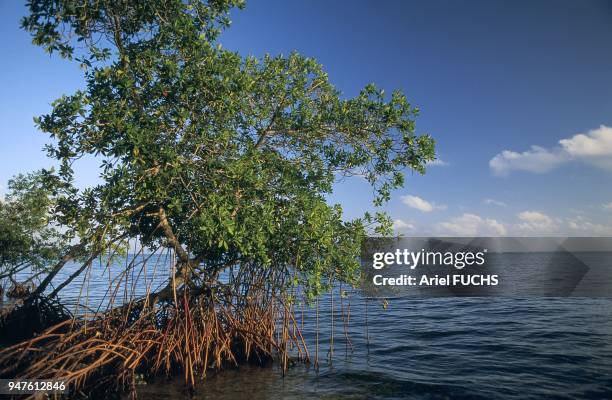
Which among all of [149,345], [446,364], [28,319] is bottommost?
[446,364]

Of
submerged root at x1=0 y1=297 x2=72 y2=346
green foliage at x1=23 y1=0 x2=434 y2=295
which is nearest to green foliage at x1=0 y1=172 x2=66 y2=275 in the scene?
submerged root at x1=0 y1=297 x2=72 y2=346

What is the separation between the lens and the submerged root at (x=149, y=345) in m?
9.18

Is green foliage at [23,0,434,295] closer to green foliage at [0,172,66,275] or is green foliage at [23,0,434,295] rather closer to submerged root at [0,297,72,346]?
submerged root at [0,297,72,346]

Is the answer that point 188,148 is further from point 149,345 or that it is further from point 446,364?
point 446,364

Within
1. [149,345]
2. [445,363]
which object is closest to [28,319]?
[149,345]

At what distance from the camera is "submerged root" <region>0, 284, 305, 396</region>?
9.18m

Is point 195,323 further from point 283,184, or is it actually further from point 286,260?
point 283,184

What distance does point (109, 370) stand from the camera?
32.3 ft

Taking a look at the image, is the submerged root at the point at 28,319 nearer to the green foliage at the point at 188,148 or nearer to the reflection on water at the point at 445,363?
the reflection on water at the point at 445,363

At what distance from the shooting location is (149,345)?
1019 centimetres

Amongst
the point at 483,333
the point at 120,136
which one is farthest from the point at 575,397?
the point at 120,136

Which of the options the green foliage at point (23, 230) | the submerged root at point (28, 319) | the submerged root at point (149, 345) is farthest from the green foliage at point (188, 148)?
the green foliage at point (23, 230)

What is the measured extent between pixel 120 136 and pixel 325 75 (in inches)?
240

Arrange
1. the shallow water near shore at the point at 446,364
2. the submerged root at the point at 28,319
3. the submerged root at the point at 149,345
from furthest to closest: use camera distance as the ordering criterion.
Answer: the submerged root at the point at 28,319 → the shallow water near shore at the point at 446,364 → the submerged root at the point at 149,345
